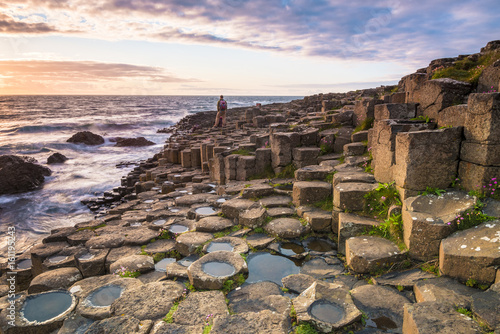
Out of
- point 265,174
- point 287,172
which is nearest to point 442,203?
point 287,172

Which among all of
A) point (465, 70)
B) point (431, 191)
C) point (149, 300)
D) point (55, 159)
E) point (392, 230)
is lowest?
point (55, 159)

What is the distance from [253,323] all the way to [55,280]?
4.01m

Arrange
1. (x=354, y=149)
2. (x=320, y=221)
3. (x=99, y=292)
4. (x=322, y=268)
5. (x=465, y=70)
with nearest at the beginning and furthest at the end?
(x=99, y=292) → (x=322, y=268) → (x=320, y=221) → (x=465, y=70) → (x=354, y=149)

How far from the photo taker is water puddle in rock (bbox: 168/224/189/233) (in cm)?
672

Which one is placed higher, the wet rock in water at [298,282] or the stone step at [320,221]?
the stone step at [320,221]

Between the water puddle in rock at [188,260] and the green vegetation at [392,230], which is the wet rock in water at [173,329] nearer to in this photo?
the water puddle in rock at [188,260]

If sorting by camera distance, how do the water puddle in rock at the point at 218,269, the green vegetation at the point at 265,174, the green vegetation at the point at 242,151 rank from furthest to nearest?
the green vegetation at the point at 242,151 → the green vegetation at the point at 265,174 → the water puddle in rock at the point at 218,269

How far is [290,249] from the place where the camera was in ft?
18.5

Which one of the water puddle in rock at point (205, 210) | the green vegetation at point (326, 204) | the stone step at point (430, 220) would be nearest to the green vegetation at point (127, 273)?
the water puddle in rock at point (205, 210)

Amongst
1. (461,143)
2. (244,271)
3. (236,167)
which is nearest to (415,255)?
(461,143)

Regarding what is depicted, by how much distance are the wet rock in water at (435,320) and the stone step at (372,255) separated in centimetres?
119

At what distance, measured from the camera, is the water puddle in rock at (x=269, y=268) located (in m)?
4.76

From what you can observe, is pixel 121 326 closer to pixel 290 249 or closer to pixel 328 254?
pixel 290 249

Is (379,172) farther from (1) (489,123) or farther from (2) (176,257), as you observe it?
(2) (176,257)
